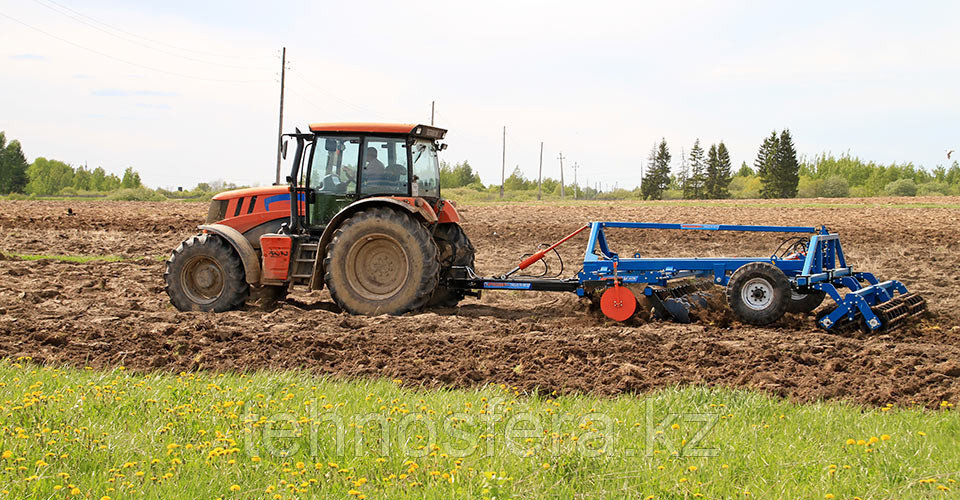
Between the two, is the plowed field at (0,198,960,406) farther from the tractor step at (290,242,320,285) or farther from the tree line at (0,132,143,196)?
the tree line at (0,132,143,196)

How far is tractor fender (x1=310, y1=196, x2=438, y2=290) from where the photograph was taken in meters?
9.66

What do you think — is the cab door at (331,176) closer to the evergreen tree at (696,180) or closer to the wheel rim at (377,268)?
the wheel rim at (377,268)

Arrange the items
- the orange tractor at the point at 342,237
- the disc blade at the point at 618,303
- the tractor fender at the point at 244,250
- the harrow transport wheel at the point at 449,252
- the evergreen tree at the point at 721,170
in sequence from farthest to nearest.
A: the evergreen tree at the point at 721,170
the harrow transport wheel at the point at 449,252
the tractor fender at the point at 244,250
the orange tractor at the point at 342,237
the disc blade at the point at 618,303

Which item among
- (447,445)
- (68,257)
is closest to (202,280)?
(447,445)

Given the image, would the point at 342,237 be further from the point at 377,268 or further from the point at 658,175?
the point at 658,175

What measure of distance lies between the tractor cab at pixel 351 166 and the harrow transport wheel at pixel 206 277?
920 millimetres

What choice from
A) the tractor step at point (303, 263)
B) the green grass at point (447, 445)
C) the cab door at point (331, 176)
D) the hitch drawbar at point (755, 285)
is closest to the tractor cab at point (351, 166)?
the cab door at point (331, 176)

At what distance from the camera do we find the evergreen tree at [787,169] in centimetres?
8162

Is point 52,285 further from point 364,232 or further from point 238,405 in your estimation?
point 238,405

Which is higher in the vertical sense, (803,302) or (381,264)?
(381,264)

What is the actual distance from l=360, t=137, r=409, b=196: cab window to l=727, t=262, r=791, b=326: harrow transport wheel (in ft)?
12.9

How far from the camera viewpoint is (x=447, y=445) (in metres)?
4.86

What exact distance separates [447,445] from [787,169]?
274ft

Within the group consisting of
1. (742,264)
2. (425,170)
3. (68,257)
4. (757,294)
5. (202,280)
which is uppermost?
(425,170)
